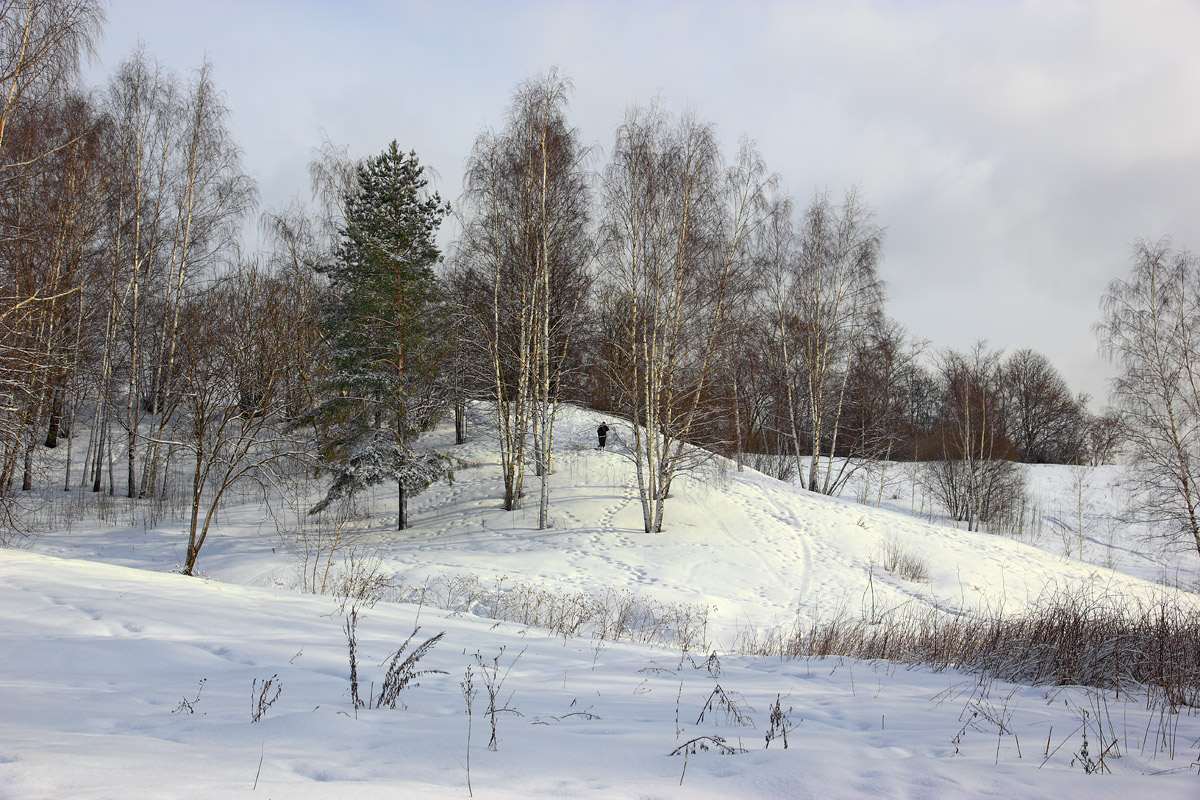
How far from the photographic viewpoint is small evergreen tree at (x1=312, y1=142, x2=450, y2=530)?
16141mm

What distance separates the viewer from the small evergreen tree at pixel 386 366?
16141 millimetres

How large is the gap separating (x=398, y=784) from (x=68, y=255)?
20456mm

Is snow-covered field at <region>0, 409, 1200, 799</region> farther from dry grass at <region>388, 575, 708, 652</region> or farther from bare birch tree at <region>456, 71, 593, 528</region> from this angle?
bare birch tree at <region>456, 71, 593, 528</region>

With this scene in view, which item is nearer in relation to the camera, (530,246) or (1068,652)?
(1068,652)

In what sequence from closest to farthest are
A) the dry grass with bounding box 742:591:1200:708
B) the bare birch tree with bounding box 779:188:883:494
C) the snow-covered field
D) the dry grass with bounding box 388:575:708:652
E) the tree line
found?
the snow-covered field → the dry grass with bounding box 742:591:1200:708 → the dry grass with bounding box 388:575:708:652 → the tree line → the bare birch tree with bounding box 779:188:883:494

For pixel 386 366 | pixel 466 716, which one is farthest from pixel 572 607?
pixel 386 366

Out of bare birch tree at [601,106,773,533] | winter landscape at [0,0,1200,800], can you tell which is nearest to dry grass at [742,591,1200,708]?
winter landscape at [0,0,1200,800]

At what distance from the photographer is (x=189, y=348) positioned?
1034 cm

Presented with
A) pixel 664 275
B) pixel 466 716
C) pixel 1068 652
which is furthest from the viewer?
pixel 664 275

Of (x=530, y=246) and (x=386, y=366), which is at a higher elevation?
(x=530, y=246)

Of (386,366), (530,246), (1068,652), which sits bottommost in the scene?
(1068,652)

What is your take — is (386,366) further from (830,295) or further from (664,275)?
(830,295)

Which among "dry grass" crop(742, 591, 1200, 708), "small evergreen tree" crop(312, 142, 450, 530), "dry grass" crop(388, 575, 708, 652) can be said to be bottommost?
"dry grass" crop(388, 575, 708, 652)

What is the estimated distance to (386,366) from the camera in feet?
54.5
